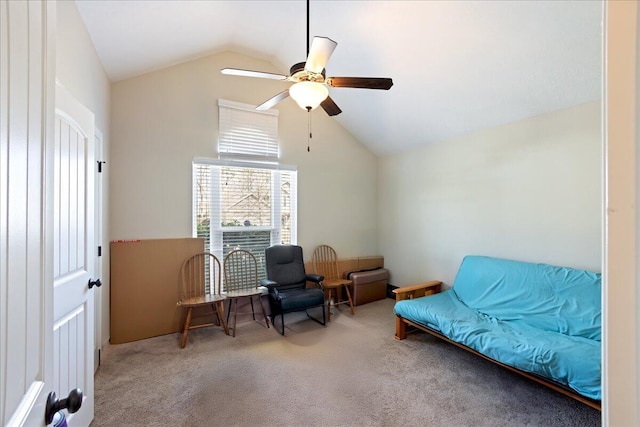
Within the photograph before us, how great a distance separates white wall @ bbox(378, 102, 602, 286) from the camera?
2.54 meters

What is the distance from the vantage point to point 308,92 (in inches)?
79.4

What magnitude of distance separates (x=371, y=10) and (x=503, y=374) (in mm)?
3403

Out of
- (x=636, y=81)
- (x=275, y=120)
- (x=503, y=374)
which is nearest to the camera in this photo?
(x=636, y=81)

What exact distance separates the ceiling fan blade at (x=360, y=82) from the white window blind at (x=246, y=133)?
1.82 metres

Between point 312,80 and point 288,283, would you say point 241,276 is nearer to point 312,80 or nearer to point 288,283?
point 288,283

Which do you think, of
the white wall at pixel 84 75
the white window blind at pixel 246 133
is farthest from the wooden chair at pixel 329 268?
the white wall at pixel 84 75

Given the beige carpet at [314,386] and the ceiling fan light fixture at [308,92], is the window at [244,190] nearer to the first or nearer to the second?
the beige carpet at [314,386]

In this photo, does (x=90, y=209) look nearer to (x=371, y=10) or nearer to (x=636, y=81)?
(x=636, y=81)

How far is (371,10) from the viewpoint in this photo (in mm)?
2502

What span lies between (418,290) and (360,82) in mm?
2569

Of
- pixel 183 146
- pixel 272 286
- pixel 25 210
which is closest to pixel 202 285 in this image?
pixel 272 286

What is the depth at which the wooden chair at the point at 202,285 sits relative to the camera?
3164 mm

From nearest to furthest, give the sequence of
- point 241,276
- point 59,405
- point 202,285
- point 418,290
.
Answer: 1. point 59,405
2. point 202,285
3. point 418,290
4. point 241,276

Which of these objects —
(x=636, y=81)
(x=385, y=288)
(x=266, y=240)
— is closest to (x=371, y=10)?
(x=636, y=81)
